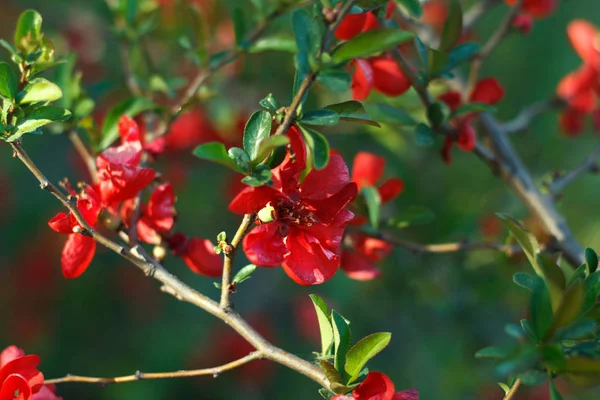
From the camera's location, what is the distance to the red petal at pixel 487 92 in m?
0.92

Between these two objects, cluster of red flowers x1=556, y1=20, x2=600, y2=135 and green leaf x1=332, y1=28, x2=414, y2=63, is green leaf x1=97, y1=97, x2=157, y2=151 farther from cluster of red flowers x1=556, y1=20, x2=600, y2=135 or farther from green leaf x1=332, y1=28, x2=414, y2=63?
cluster of red flowers x1=556, y1=20, x2=600, y2=135

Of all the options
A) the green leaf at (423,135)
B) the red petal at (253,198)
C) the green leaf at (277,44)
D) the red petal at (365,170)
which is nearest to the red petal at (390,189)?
the red petal at (365,170)

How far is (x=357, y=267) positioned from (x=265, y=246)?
278 millimetres

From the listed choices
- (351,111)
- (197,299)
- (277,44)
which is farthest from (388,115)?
(197,299)

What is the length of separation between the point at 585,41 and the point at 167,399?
1.34 metres

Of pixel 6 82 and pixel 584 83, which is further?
pixel 584 83

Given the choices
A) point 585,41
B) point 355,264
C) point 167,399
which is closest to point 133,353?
point 167,399

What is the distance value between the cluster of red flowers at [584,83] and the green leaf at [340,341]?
0.82m

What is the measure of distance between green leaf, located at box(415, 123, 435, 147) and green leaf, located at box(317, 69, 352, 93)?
0.28 meters

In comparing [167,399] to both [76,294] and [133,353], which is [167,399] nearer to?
[133,353]

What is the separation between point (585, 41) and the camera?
1230 mm

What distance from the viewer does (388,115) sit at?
34.7 inches

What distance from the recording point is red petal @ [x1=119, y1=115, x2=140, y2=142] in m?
0.75

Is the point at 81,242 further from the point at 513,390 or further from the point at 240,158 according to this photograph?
the point at 513,390
